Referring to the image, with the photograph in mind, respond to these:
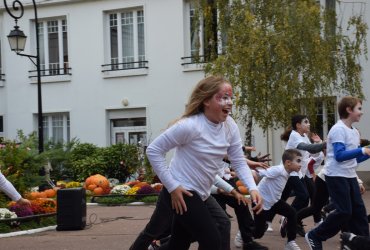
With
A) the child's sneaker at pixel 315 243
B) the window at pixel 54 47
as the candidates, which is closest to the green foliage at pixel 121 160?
the window at pixel 54 47

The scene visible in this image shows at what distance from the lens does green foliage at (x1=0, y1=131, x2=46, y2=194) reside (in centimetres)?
1324

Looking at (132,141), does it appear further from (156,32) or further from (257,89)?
(257,89)

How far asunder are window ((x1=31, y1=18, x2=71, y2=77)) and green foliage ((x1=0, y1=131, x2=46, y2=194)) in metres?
12.1

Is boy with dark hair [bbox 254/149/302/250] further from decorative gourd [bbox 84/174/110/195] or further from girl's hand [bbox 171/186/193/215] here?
decorative gourd [bbox 84/174/110/195]

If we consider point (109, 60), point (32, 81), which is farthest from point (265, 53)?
point (32, 81)

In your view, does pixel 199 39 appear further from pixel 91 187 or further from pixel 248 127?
pixel 91 187

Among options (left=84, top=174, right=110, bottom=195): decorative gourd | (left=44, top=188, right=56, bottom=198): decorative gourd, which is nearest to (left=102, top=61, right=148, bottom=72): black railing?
(left=84, top=174, right=110, bottom=195): decorative gourd

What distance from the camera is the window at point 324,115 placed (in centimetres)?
1956

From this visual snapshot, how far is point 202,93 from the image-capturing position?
564 centimetres

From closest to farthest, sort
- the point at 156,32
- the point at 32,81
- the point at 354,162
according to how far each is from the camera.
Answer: the point at 354,162 → the point at 156,32 → the point at 32,81

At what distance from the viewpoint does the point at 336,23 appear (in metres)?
19.6

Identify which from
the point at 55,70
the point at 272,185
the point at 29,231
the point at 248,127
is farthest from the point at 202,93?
the point at 55,70

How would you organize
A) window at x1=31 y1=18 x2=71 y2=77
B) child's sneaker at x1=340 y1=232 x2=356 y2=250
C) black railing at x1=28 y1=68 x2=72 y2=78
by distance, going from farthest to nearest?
window at x1=31 y1=18 x2=71 y2=77 → black railing at x1=28 y1=68 x2=72 y2=78 → child's sneaker at x1=340 y1=232 x2=356 y2=250

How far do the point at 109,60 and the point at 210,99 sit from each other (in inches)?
804
